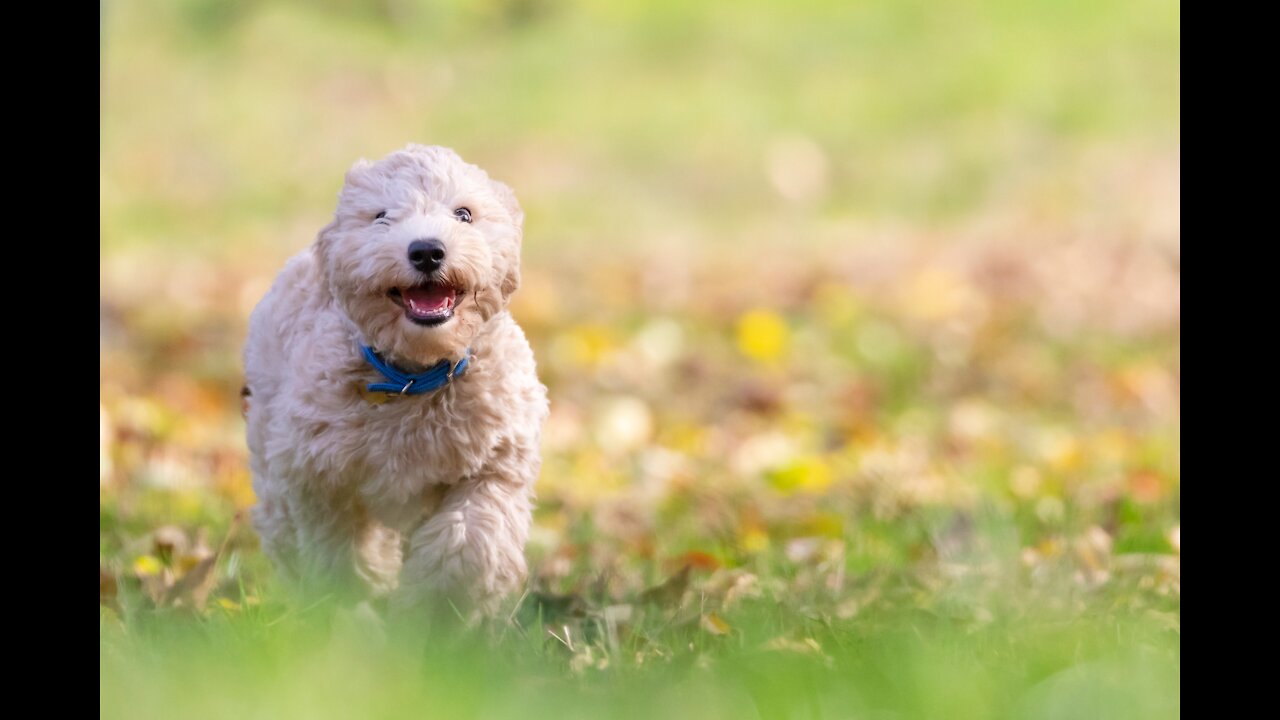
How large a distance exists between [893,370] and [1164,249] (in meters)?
3.05

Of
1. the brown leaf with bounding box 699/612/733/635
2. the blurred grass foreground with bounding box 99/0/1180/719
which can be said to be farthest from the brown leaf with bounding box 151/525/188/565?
the brown leaf with bounding box 699/612/733/635

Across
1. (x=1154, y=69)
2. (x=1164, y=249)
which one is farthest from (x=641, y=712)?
(x=1154, y=69)

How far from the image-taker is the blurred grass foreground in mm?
3533

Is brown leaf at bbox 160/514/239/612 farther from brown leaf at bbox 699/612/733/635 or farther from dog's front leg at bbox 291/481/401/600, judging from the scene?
brown leaf at bbox 699/612/733/635

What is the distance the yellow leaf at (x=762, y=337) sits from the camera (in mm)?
9000

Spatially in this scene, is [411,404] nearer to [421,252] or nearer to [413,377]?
[413,377]

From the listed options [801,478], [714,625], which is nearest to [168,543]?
[714,625]

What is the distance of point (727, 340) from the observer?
9.30 metres

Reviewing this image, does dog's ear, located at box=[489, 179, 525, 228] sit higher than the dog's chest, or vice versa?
dog's ear, located at box=[489, 179, 525, 228]

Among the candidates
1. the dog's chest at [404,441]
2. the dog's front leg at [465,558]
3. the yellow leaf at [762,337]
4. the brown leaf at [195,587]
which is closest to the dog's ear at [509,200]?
the dog's chest at [404,441]

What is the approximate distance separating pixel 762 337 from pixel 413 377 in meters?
5.30

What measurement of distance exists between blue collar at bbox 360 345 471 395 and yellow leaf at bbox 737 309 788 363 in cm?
508

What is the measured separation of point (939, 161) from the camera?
12.4m
